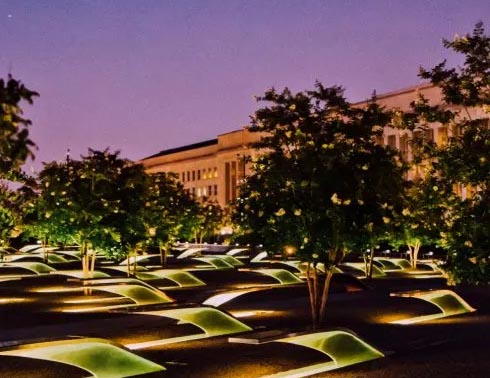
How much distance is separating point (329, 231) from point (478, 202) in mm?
4999

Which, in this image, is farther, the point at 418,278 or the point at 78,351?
the point at 418,278

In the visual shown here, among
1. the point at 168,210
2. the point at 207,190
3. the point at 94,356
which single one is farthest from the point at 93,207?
the point at 207,190

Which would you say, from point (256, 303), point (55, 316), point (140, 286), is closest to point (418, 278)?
point (256, 303)

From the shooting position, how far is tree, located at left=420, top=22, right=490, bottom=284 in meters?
12.3

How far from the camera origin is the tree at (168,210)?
38969mm

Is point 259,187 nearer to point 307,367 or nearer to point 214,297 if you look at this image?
point 307,367

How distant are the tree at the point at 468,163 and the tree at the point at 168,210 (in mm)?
21597

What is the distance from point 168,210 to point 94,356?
3488 centimetres

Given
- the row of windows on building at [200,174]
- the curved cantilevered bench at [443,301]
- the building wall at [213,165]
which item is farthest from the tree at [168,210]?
the row of windows on building at [200,174]

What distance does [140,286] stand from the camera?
24766 mm

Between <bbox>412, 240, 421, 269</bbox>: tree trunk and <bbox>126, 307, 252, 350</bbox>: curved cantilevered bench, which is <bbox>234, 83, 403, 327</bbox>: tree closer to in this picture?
<bbox>126, 307, 252, 350</bbox>: curved cantilevered bench

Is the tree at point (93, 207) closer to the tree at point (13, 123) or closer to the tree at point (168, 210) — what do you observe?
the tree at point (168, 210)

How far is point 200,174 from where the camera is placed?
153 m

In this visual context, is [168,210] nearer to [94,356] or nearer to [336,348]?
[336,348]
